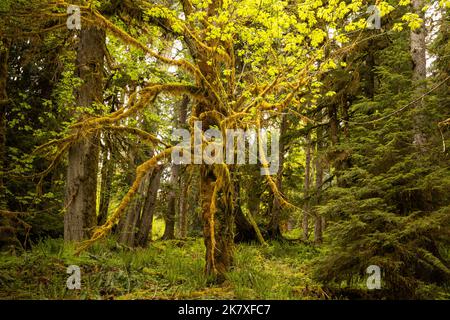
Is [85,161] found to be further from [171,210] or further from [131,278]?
[171,210]

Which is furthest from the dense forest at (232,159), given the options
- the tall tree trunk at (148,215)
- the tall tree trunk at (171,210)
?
the tall tree trunk at (171,210)

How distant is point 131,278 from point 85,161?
323 centimetres

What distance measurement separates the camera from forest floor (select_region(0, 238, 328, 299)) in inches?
212

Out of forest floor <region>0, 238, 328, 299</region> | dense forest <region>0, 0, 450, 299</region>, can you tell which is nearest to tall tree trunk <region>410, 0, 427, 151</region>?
dense forest <region>0, 0, 450, 299</region>

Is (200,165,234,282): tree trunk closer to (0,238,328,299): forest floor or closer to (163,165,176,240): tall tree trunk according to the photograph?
(0,238,328,299): forest floor

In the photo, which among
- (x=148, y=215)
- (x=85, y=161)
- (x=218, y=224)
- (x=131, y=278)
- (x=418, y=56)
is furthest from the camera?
(x=148, y=215)

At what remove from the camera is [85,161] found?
8.07 m

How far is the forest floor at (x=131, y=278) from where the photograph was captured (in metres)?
5.39

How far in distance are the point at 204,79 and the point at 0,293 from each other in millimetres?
4948

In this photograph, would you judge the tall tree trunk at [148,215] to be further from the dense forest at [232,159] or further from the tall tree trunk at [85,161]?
the tall tree trunk at [85,161]

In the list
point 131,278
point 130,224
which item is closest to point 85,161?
point 131,278
